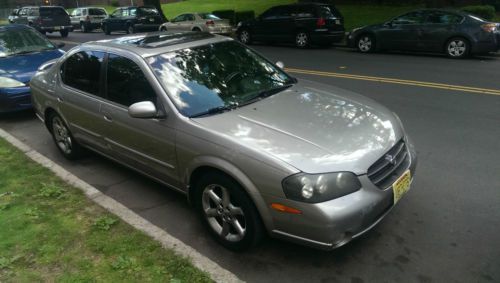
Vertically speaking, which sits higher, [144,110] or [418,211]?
[144,110]

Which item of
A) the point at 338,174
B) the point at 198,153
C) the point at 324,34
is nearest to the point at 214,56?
the point at 198,153

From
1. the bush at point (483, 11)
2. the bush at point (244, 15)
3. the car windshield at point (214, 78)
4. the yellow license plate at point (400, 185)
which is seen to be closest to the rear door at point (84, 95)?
the car windshield at point (214, 78)

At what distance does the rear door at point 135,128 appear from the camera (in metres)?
3.83

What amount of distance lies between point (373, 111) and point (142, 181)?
2644 millimetres

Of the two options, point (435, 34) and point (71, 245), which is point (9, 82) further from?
point (435, 34)

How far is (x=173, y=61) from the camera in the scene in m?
4.11

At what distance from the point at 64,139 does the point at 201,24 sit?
1654 centimetres

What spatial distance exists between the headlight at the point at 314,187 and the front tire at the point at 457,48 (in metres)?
10.9

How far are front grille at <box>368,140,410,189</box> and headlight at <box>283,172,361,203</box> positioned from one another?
0.30 metres

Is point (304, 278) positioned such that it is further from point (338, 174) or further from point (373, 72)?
point (373, 72)

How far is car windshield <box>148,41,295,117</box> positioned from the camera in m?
3.80

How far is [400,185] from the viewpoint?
336cm

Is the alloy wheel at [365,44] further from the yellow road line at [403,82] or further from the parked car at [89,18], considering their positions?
the parked car at [89,18]

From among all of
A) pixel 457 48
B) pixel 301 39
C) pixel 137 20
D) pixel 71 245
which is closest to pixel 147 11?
pixel 137 20
